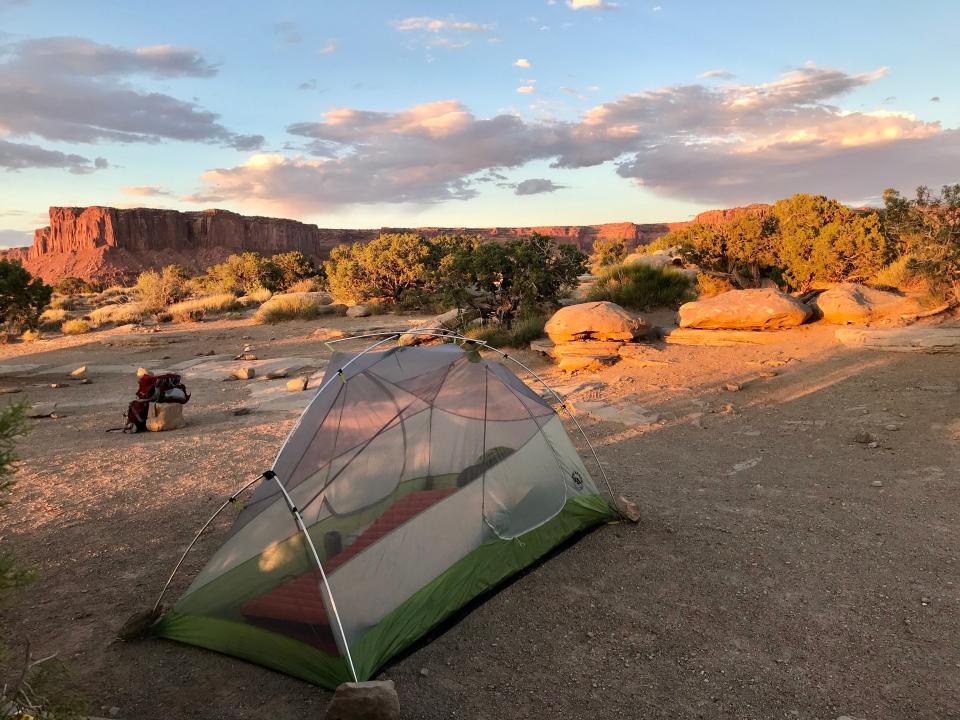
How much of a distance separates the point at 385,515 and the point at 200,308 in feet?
91.1

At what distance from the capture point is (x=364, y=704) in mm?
3193

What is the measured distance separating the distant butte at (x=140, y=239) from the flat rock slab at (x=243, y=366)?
77458mm

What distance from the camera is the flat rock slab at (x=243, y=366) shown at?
14.7m

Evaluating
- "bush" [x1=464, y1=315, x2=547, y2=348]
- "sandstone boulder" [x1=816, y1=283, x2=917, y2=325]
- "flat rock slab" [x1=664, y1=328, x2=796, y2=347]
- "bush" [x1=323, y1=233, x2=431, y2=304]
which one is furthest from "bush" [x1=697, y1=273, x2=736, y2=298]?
"bush" [x1=323, y1=233, x2=431, y2=304]

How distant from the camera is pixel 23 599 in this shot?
4.71 meters

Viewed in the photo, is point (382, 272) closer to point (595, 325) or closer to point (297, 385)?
point (297, 385)

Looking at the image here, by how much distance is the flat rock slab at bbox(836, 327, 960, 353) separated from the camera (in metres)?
11.0

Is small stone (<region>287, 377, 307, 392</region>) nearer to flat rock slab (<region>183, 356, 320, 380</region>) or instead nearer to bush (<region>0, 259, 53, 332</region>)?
flat rock slab (<region>183, 356, 320, 380</region>)

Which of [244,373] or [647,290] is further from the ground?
[647,290]

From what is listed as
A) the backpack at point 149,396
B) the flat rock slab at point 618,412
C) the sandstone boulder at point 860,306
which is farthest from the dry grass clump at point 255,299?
the sandstone boulder at point 860,306

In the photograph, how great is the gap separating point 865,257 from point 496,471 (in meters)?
15.8

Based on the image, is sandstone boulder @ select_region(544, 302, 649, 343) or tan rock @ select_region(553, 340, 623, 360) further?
sandstone boulder @ select_region(544, 302, 649, 343)

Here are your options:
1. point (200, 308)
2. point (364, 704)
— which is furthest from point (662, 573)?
point (200, 308)

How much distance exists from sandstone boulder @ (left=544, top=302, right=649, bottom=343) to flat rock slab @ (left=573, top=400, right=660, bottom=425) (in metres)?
3.58
